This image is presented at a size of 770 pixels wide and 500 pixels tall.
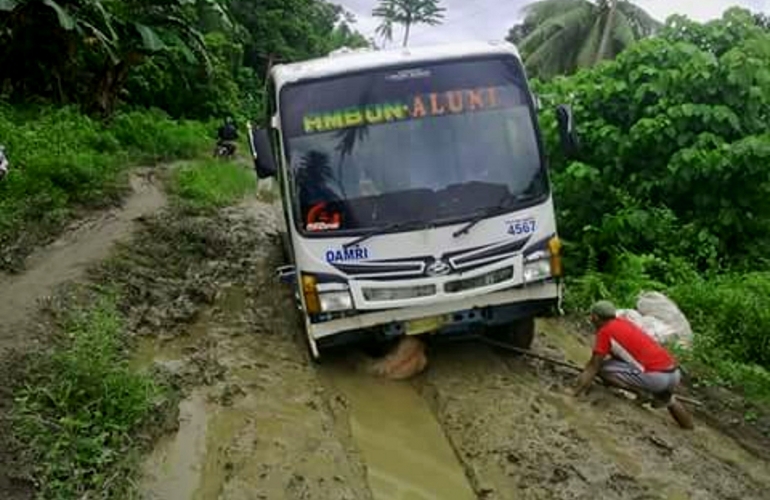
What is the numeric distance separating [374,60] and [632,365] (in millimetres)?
3112

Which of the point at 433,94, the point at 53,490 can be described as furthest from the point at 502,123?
the point at 53,490

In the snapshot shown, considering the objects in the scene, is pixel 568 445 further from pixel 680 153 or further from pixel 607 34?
pixel 607 34

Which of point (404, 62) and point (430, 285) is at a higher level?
point (404, 62)

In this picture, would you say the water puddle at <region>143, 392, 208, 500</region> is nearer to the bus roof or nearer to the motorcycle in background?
the bus roof

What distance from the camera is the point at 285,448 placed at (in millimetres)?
5461

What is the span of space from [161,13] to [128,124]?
2621 millimetres

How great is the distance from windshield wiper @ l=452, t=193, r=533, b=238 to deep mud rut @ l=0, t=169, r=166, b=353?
3.47 m

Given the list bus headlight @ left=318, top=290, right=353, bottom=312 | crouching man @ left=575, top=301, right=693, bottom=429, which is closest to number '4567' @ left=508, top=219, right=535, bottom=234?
crouching man @ left=575, top=301, right=693, bottom=429

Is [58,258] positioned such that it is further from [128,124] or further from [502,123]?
[128,124]

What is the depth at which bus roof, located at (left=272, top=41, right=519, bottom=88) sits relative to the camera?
6574 mm

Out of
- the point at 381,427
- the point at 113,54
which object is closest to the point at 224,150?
the point at 113,54

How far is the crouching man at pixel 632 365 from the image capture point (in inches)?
235

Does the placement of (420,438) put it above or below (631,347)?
below

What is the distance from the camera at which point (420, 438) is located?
5.84 metres
